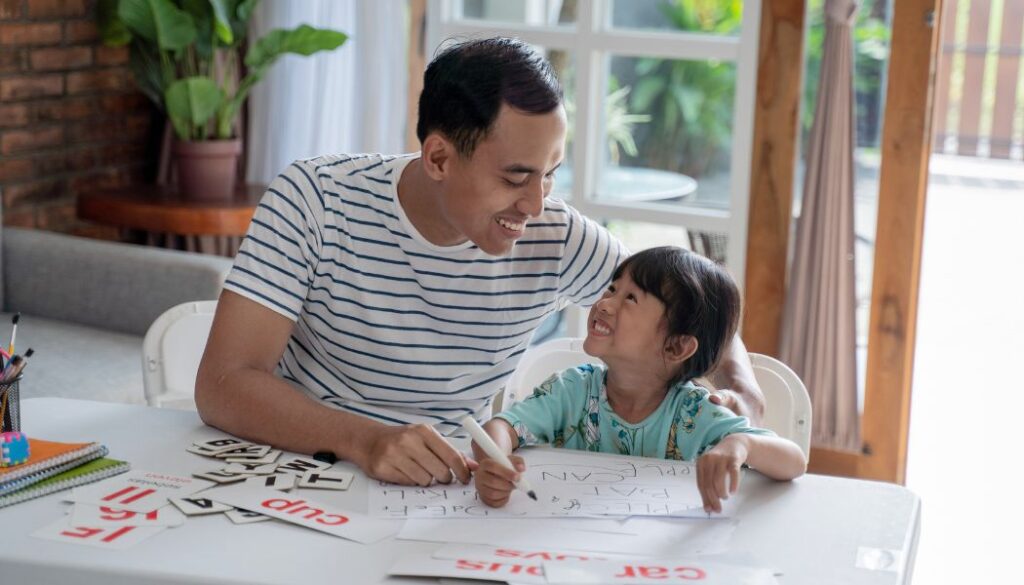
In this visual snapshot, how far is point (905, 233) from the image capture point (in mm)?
2928

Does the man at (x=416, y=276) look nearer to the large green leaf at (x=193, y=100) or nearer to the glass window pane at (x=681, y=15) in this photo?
the glass window pane at (x=681, y=15)

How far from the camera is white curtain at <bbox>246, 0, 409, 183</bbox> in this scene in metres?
3.51

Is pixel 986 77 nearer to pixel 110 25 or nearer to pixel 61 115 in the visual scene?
pixel 110 25

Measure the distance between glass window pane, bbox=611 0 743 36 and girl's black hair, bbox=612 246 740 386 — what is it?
4.98 feet

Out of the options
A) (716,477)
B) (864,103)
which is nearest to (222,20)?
(864,103)

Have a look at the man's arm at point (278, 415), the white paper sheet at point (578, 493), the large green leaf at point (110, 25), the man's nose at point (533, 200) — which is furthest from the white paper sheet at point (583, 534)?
the large green leaf at point (110, 25)

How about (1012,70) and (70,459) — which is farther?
(1012,70)

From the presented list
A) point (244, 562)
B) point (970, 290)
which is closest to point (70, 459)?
point (244, 562)

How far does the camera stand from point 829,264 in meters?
3.05

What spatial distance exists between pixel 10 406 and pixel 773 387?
1.03 metres

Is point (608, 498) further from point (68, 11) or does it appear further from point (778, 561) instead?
point (68, 11)

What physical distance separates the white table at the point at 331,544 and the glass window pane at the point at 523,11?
199 cm

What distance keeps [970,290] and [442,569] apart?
404 cm

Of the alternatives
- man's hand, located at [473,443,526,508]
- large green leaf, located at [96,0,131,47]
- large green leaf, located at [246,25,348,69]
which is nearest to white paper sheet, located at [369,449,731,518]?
man's hand, located at [473,443,526,508]
